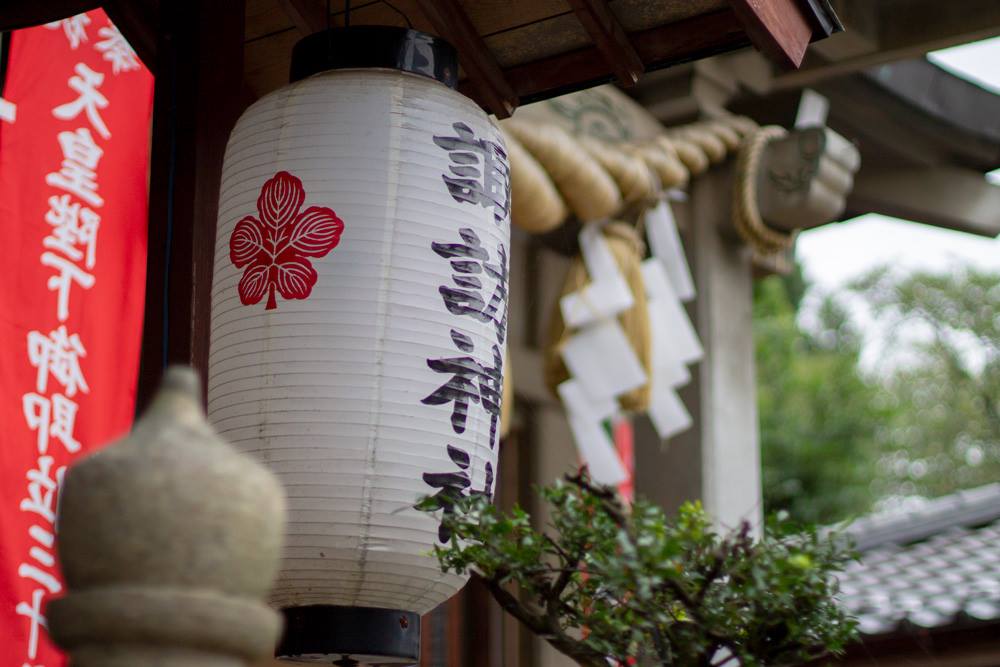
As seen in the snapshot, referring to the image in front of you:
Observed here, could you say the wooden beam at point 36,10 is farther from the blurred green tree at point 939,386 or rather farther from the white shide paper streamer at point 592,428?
the blurred green tree at point 939,386

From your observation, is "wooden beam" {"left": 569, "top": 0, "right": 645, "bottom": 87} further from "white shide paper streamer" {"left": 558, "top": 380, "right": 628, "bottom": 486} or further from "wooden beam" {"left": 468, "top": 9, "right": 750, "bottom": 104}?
"white shide paper streamer" {"left": 558, "top": 380, "right": 628, "bottom": 486}

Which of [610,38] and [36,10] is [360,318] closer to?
[610,38]

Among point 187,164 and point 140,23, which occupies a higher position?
point 140,23

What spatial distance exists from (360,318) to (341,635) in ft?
2.46

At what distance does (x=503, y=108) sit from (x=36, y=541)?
1.83m

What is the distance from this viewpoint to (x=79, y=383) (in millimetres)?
3949

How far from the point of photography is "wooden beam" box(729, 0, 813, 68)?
10.2 ft

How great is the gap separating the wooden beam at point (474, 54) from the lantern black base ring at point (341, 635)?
1.49 metres

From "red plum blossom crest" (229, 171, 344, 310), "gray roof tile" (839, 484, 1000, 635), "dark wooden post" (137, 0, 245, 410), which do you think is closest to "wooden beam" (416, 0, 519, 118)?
"dark wooden post" (137, 0, 245, 410)

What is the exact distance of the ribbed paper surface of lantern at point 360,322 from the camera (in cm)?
296

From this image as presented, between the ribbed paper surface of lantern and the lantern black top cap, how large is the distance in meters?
0.04

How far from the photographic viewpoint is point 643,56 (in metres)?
3.51

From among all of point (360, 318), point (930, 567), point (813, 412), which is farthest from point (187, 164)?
point (813, 412)

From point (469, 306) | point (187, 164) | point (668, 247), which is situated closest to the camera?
point (469, 306)
